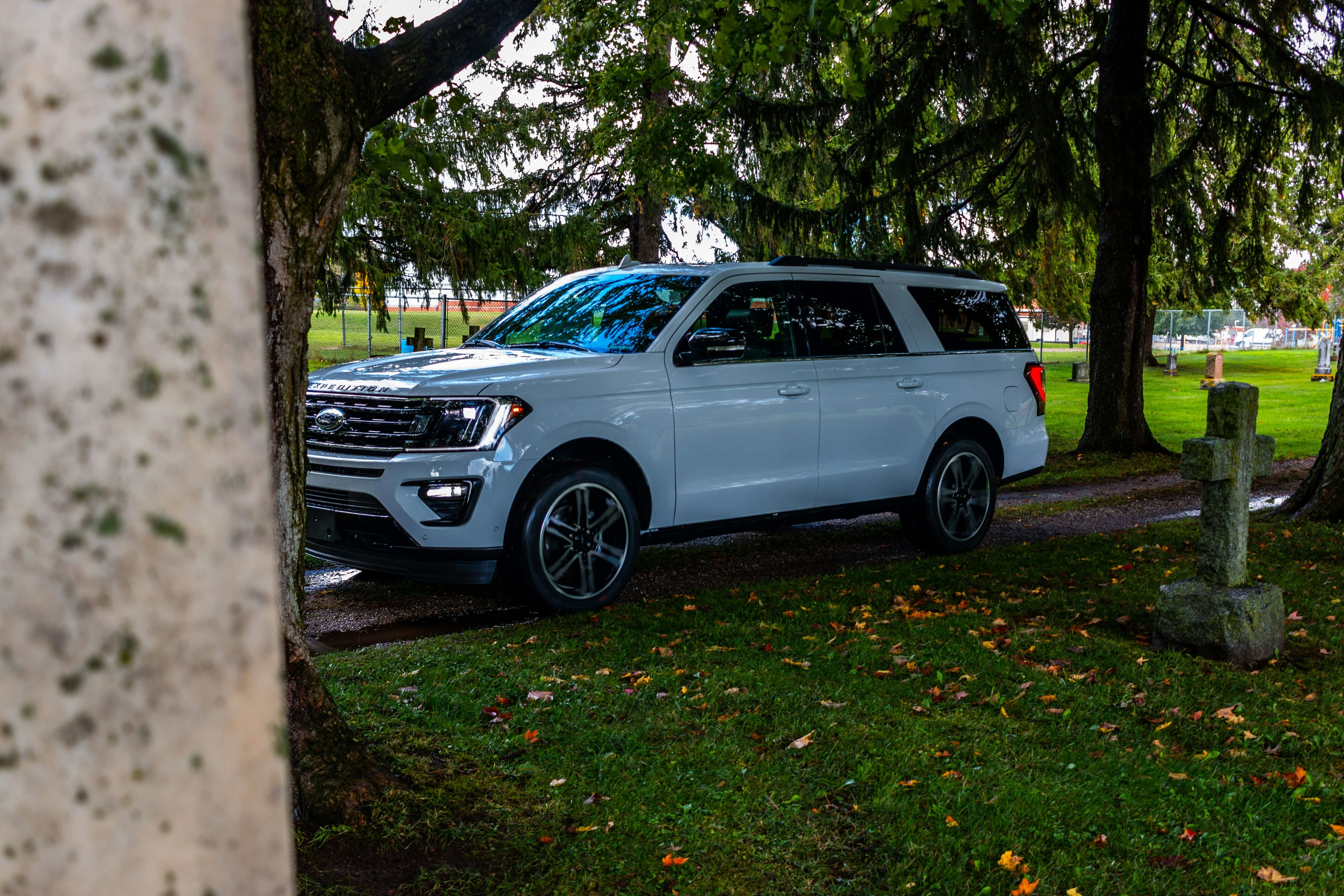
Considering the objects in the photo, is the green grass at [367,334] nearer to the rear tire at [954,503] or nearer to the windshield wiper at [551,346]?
the windshield wiper at [551,346]

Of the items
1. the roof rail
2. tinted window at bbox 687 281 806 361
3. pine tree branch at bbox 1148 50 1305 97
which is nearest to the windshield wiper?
tinted window at bbox 687 281 806 361

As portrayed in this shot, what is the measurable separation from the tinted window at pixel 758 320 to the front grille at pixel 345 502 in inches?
90.0

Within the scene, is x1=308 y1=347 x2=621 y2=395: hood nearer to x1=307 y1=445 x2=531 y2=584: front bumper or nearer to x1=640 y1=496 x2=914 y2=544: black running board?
x1=307 y1=445 x2=531 y2=584: front bumper

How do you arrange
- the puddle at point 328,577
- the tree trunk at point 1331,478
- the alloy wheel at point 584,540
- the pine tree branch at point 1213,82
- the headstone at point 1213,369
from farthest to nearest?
the headstone at point 1213,369 → the pine tree branch at point 1213,82 → the tree trunk at point 1331,478 → the puddle at point 328,577 → the alloy wheel at point 584,540

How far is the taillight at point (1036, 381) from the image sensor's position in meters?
9.02

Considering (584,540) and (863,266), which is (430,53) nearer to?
(584,540)

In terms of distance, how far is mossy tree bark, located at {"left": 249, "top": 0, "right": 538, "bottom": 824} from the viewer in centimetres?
348

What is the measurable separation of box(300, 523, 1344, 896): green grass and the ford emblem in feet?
4.42

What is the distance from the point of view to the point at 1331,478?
Answer: 871 cm

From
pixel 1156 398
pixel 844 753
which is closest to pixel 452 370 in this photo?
pixel 844 753

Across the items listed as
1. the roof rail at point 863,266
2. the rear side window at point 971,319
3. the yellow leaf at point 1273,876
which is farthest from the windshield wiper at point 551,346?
the yellow leaf at point 1273,876

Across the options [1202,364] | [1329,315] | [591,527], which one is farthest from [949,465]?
[1329,315]

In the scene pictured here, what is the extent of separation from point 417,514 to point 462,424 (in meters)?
0.54

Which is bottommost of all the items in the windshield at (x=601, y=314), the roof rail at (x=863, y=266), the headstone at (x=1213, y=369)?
the headstone at (x=1213, y=369)
